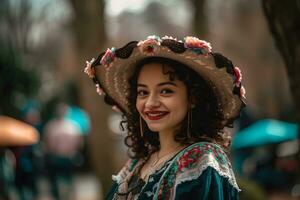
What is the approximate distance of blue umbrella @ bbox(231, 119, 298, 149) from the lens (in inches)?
368

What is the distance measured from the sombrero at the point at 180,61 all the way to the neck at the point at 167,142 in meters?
0.28

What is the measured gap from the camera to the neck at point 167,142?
324 cm

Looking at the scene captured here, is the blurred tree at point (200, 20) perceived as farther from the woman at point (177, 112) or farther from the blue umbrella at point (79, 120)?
the woman at point (177, 112)

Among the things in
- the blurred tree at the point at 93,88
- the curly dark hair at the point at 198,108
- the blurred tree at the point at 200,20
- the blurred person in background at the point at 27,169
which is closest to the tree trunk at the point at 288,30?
the curly dark hair at the point at 198,108

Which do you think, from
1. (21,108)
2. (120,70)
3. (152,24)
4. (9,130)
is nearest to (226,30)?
(152,24)

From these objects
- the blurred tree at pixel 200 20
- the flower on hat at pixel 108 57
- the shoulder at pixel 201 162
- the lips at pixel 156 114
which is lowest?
the shoulder at pixel 201 162

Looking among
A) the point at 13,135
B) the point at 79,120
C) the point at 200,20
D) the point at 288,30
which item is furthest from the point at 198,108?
the point at 79,120

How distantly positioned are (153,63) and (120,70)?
0.88 ft

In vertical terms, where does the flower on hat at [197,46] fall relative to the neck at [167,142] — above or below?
above

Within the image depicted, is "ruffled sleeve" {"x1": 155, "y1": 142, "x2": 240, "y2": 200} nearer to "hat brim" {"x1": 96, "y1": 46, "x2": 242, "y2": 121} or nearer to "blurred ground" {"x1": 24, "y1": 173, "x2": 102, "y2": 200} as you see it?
"hat brim" {"x1": 96, "y1": 46, "x2": 242, "y2": 121}

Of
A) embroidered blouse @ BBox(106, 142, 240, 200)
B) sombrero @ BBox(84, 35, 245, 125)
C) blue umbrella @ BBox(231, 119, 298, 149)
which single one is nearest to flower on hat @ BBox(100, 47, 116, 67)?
sombrero @ BBox(84, 35, 245, 125)

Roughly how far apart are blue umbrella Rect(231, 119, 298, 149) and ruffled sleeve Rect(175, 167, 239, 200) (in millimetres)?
6496

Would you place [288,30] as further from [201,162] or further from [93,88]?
[93,88]

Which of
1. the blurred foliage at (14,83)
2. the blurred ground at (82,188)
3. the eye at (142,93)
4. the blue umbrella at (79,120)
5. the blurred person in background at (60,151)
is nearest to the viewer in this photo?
the eye at (142,93)
